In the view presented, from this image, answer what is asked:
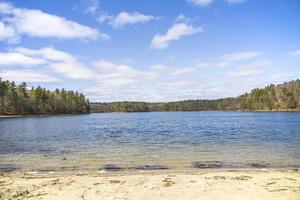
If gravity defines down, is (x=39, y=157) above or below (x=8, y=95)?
below

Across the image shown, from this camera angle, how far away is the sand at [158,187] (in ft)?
45.3

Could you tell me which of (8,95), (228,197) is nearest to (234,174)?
(228,197)

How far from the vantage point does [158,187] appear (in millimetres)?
15250

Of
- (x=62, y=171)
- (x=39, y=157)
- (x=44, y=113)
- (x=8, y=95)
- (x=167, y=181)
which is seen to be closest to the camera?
(x=167, y=181)

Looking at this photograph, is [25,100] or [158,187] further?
[25,100]

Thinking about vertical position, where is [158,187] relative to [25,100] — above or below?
below

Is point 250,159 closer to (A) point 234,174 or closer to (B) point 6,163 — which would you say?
(A) point 234,174

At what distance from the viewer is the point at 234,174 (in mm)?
18469

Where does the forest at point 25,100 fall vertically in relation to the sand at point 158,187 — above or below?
above

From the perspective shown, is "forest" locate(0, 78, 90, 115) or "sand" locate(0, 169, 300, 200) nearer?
"sand" locate(0, 169, 300, 200)

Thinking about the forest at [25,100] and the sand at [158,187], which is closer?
the sand at [158,187]

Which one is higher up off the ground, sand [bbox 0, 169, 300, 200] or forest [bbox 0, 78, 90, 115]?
forest [bbox 0, 78, 90, 115]

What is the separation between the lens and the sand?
543 inches

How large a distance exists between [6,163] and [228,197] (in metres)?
17.7
